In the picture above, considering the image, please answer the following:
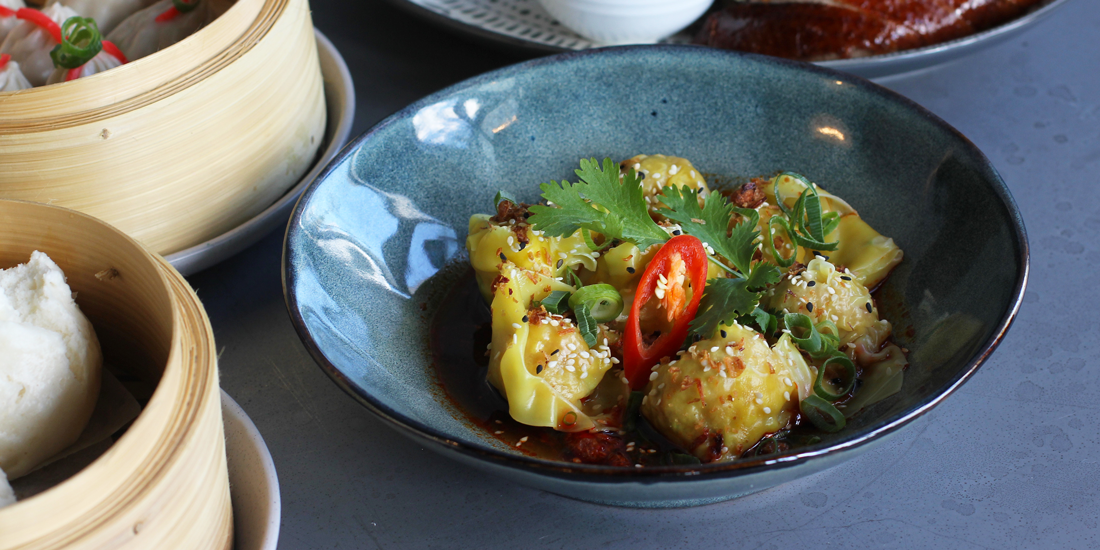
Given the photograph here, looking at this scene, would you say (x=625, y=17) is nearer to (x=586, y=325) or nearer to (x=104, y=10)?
(x=586, y=325)

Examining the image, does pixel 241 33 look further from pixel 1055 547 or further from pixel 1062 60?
pixel 1062 60

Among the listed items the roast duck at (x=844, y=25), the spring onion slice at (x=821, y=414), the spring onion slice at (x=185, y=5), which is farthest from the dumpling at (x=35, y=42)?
the spring onion slice at (x=821, y=414)

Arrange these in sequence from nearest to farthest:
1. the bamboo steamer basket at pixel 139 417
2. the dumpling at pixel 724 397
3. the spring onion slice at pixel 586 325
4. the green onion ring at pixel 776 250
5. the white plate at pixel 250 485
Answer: the bamboo steamer basket at pixel 139 417 < the white plate at pixel 250 485 < the dumpling at pixel 724 397 < the spring onion slice at pixel 586 325 < the green onion ring at pixel 776 250

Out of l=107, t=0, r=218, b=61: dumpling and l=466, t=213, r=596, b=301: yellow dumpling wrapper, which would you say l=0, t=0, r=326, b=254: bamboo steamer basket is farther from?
l=466, t=213, r=596, b=301: yellow dumpling wrapper

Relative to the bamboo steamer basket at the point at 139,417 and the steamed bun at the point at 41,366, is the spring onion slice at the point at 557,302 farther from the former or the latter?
the steamed bun at the point at 41,366

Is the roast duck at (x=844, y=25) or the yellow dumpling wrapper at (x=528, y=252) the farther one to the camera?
the roast duck at (x=844, y=25)

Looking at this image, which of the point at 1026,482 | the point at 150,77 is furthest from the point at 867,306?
the point at 150,77
